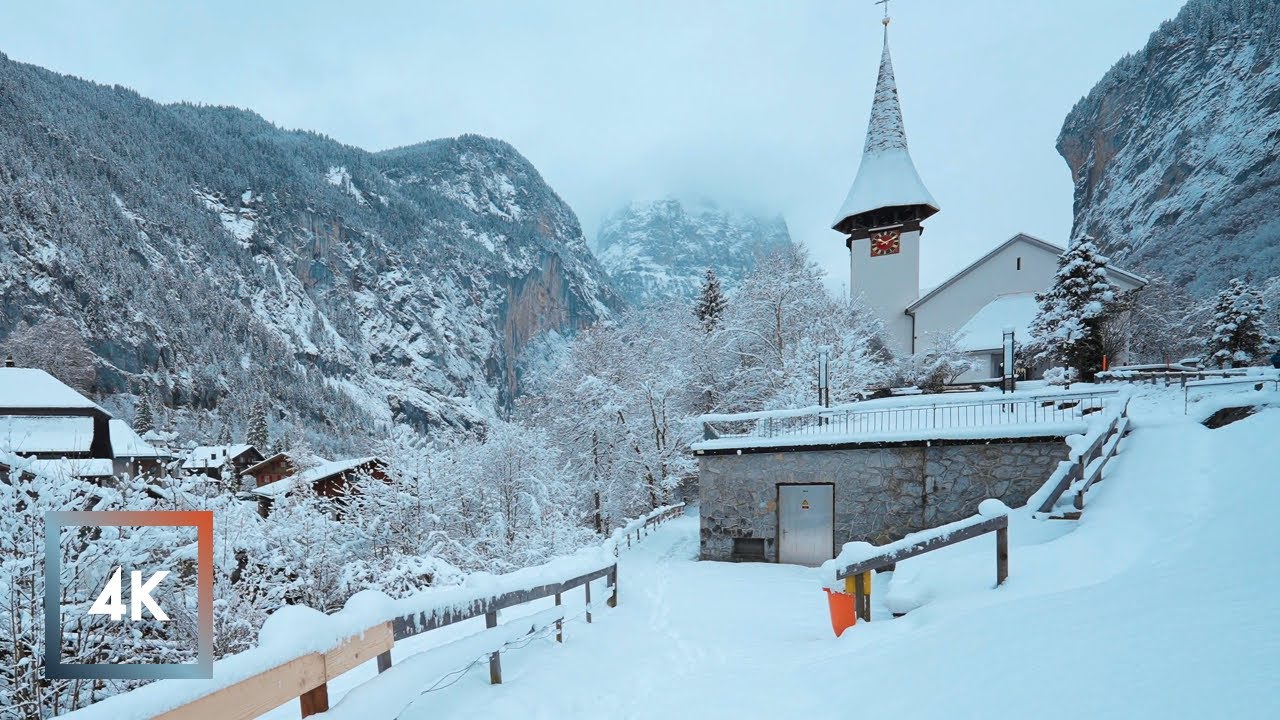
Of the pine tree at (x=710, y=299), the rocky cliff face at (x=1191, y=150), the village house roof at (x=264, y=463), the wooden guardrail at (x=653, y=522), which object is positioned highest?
the rocky cliff face at (x=1191, y=150)

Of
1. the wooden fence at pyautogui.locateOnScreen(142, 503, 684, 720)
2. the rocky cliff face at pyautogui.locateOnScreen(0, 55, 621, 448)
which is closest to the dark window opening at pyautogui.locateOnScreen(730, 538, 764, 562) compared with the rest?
the wooden fence at pyautogui.locateOnScreen(142, 503, 684, 720)

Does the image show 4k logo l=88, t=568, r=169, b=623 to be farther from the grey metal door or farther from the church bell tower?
the church bell tower

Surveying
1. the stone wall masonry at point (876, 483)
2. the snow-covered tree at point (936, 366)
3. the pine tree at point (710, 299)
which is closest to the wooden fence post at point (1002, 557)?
the stone wall masonry at point (876, 483)

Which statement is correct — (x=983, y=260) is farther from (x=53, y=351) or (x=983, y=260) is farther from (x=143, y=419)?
(x=143, y=419)

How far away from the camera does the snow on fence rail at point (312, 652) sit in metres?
1.78

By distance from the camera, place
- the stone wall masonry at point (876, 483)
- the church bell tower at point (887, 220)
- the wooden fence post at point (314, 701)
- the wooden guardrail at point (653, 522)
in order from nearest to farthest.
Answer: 1. the wooden fence post at point (314, 701)
2. the stone wall masonry at point (876, 483)
3. the wooden guardrail at point (653, 522)
4. the church bell tower at point (887, 220)

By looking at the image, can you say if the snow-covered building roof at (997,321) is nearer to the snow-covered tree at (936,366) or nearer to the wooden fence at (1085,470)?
the snow-covered tree at (936,366)

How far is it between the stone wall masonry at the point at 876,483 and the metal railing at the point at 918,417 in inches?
21.8

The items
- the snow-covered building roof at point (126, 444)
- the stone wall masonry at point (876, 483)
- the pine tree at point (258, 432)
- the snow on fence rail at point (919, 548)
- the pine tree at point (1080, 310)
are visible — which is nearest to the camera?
the snow on fence rail at point (919, 548)

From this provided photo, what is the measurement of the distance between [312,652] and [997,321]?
3131cm

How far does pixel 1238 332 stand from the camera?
28672mm

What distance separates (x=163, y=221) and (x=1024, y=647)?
148878 mm

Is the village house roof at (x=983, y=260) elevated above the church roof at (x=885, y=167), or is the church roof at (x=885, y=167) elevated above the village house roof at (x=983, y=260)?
the church roof at (x=885, y=167)

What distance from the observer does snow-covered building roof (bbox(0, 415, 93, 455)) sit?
2709 centimetres
